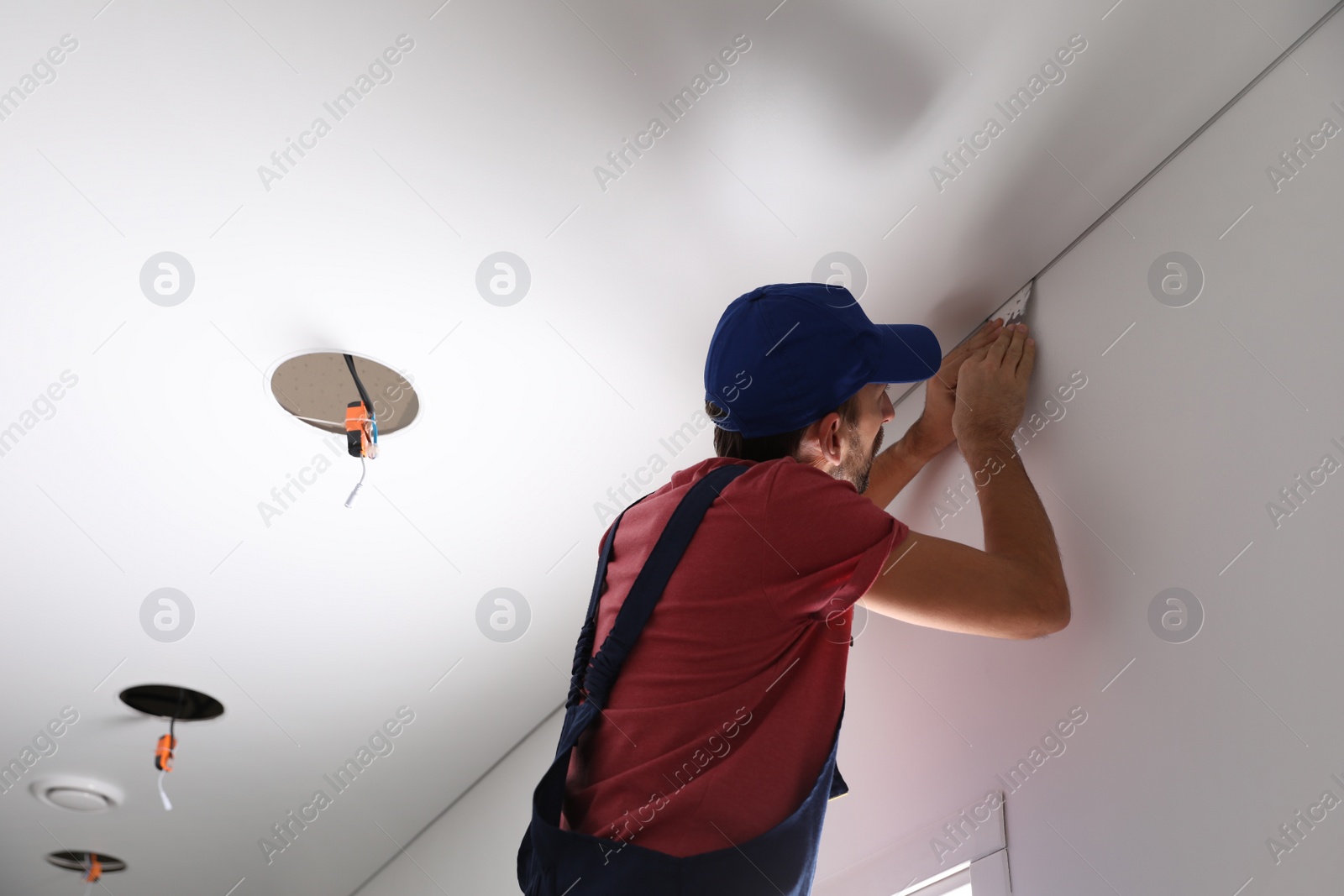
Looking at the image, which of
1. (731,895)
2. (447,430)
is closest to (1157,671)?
(731,895)

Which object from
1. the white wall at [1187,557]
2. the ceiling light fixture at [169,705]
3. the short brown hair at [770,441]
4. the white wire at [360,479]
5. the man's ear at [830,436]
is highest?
the ceiling light fixture at [169,705]

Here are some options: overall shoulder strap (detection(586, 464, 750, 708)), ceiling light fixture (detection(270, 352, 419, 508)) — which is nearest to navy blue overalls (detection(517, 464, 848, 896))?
overall shoulder strap (detection(586, 464, 750, 708))

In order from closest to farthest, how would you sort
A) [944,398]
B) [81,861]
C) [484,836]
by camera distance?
[944,398] < [484,836] < [81,861]

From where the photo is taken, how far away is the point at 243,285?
1.34 m

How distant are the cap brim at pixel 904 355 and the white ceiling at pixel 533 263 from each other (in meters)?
0.17

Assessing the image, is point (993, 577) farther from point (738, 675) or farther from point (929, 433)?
point (929, 433)

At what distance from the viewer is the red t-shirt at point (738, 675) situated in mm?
831

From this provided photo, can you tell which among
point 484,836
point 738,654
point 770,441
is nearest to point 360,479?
point 770,441

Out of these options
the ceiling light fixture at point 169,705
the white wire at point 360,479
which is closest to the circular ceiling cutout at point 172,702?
the ceiling light fixture at point 169,705

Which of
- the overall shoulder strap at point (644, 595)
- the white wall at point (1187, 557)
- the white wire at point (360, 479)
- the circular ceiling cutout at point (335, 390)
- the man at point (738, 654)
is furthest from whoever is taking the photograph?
the white wire at point (360, 479)

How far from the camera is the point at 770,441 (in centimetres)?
106

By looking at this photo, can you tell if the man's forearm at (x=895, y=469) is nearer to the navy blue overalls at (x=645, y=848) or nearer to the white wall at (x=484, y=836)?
the navy blue overalls at (x=645, y=848)

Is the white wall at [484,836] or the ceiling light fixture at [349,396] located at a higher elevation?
the ceiling light fixture at [349,396]

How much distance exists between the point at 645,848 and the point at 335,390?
1.03 m
